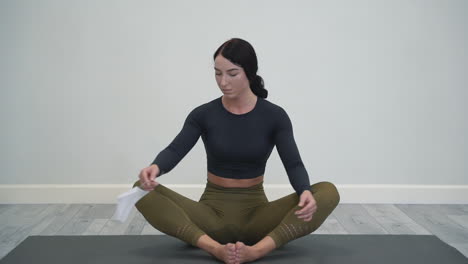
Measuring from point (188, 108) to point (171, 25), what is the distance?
1.81ft

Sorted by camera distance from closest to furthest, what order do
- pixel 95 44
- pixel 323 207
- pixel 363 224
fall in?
1. pixel 323 207
2. pixel 363 224
3. pixel 95 44

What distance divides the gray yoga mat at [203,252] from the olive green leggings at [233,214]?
0.10 metres

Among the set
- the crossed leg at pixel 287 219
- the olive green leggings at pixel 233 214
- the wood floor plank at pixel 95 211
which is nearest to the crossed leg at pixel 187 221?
the olive green leggings at pixel 233 214

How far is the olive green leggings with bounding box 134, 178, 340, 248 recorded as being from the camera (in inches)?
90.0

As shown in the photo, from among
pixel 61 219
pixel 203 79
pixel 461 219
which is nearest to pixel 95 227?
pixel 61 219

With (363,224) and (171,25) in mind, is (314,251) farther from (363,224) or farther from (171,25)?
(171,25)

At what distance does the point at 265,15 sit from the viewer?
3.62m

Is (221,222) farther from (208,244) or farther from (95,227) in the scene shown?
(95,227)

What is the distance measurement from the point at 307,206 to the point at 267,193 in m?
1.61

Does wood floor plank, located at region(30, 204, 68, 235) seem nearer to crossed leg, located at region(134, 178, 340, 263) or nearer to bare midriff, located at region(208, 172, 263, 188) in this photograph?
crossed leg, located at region(134, 178, 340, 263)

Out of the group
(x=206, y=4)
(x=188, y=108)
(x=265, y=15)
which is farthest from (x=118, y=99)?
(x=265, y=15)

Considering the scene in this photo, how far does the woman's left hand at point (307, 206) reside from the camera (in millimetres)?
2135

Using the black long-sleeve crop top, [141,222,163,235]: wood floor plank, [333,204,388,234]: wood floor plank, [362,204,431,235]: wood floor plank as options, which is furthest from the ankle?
[362,204,431,235]: wood floor plank

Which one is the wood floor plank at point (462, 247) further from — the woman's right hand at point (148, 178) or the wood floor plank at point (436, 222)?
the woman's right hand at point (148, 178)
